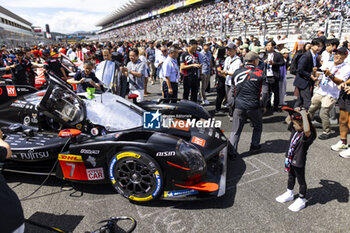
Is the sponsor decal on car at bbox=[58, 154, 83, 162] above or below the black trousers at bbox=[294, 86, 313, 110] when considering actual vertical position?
below

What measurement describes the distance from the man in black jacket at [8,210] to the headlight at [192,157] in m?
1.61

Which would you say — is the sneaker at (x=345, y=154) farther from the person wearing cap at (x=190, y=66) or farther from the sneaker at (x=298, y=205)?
the person wearing cap at (x=190, y=66)

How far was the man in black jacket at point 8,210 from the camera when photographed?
146cm

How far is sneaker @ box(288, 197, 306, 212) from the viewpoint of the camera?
271 cm

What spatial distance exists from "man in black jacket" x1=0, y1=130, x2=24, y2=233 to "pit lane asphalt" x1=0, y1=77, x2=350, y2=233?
3.62 feet

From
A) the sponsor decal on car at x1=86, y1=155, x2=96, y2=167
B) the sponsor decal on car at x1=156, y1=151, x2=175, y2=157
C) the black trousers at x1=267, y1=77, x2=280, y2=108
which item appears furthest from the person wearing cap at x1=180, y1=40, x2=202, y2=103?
the sponsor decal on car at x1=86, y1=155, x2=96, y2=167

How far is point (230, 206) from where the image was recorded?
9.30 ft

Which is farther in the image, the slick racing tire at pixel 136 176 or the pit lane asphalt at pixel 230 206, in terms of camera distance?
the slick racing tire at pixel 136 176

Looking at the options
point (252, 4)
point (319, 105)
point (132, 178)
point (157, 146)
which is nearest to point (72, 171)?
point (132, 178)

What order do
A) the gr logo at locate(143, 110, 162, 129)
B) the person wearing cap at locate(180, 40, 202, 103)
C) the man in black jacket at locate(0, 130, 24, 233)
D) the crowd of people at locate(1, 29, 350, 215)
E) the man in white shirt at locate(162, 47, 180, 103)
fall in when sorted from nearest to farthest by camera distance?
the man in black jacket at locate(0, 130, 24, 233), the crowd of people at locate(1, 29, 350, 215), the gr logo at locate(143, 110, 162, 129), the man in white shirt at locate(162, 47, 180, 103), the person wearing cap at locate(180, 40, 202, 103)

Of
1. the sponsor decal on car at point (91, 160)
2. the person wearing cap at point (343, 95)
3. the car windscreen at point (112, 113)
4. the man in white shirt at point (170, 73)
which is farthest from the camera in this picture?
the man in white shirt at point (170, 73)

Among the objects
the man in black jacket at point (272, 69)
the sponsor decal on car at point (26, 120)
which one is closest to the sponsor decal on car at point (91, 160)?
the sponsor decal on car at point (26, 120)

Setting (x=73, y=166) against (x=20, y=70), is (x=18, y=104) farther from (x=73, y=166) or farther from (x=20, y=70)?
(x=20, y=70)

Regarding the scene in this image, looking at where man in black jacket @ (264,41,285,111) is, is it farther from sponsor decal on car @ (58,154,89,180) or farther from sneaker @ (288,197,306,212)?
sponsor decal on car @ (58,154,89,180)
